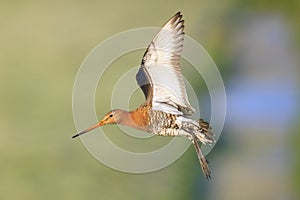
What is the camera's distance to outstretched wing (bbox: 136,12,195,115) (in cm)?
174

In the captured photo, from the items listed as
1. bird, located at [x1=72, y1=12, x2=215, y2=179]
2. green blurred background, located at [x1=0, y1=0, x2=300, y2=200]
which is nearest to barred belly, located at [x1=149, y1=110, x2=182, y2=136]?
Result: bird, located at [x1=72, y1=12, x2=215, y2=179]

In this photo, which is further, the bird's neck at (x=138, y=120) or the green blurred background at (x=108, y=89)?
the green blurred background at (x=108, y=89)

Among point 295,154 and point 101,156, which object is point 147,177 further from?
point 295,154

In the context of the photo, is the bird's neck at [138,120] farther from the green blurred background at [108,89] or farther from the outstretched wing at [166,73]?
the green blurred background at [108,89]

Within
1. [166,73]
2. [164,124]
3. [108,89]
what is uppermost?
[108,89]

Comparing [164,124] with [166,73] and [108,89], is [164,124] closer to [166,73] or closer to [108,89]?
[166,73]

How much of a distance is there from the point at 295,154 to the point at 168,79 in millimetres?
2633

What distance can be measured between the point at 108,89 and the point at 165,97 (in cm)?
238

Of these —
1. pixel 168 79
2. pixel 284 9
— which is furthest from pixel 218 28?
pixel 168 79

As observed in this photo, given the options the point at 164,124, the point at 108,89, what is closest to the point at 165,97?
the point at 164,124

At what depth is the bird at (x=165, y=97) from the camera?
A: 1.69 m

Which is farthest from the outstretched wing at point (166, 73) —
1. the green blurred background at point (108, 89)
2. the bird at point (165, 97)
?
the green blurred background at point (108, 89)

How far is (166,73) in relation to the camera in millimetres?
1797

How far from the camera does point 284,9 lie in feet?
15.0
